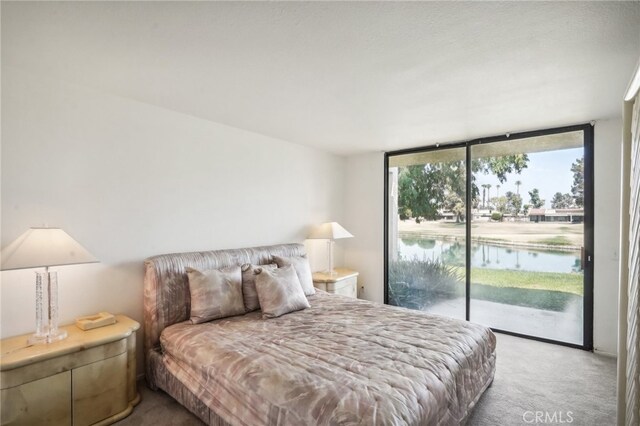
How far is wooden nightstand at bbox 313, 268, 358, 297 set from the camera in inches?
160

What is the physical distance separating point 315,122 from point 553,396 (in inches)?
125

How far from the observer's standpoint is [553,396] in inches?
98.0

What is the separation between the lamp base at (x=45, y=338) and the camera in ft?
6.51

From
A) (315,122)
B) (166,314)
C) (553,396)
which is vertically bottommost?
(553,396)

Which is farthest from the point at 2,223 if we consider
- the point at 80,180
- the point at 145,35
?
the point at 145,35

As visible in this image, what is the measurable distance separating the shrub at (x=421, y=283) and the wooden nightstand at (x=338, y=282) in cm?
72

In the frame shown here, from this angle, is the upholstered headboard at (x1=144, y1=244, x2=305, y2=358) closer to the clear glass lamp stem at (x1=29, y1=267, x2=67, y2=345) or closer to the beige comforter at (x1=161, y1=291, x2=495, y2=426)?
the beige comforter at (x1=161, y1=291, x2=495, y2=426)

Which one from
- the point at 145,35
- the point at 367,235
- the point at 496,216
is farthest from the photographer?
the point at 367,235

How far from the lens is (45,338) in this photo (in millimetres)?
2010

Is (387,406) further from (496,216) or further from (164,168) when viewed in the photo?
(496,216)

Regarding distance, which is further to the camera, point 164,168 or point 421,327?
point 164,168

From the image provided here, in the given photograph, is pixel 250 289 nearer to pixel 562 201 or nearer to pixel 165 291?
pixel 165 291

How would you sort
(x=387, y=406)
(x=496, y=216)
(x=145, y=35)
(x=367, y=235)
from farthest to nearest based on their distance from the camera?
(x=367, y=235) < (x=496, y=216) < (x=145, y=35) < (x=387, y=406)

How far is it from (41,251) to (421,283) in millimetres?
4278
